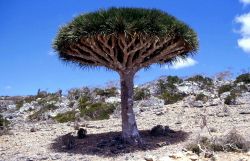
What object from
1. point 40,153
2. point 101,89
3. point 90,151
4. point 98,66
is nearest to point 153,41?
point 98,66

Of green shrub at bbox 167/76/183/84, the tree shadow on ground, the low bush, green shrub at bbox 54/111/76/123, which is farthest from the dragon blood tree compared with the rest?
green shrub at bbox 167/76/183/84

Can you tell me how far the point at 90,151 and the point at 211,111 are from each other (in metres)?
7.03

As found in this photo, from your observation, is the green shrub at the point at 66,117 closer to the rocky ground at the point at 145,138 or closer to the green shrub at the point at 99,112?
the green shrub at the point at 99,112

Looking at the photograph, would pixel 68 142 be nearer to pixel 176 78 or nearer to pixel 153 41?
pixel 153 41

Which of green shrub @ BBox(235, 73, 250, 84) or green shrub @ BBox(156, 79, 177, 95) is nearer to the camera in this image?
green shrub @ BBox(156, 79, 177, 95)

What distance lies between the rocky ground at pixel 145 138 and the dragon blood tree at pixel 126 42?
1.03 m

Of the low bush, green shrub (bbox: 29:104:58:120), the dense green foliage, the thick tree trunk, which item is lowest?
the low bush

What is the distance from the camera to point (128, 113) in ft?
43.1

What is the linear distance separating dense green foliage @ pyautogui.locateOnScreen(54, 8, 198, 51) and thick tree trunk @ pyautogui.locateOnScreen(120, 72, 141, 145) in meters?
1.66

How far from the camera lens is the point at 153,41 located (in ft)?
40.9

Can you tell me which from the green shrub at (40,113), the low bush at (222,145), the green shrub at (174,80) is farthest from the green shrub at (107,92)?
the low bush at (222,145)

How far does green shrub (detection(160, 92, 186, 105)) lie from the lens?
22.5m

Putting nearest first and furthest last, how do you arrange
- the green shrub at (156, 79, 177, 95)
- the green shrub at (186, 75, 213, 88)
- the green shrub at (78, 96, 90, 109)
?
the green shrub at (78, 96, 90, 109) → the green shrub at (156, 79, 177, 95) → the green shrub at (186, 75, 213, 88)

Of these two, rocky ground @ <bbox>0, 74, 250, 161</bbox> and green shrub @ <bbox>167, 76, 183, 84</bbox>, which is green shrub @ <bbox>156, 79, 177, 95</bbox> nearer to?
rocky ground @ <bbox>0, 74, 250, 161</bbox>
